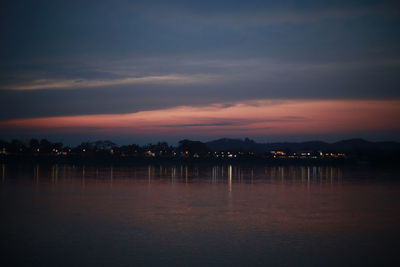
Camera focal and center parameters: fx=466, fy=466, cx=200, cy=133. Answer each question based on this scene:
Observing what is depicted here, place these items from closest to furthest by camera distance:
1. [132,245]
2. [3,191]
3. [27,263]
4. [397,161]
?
[27,263] → [132,245] → [3,191] → [397,161]

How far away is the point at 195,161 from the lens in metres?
115

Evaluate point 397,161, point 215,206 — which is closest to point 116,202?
point 215,206

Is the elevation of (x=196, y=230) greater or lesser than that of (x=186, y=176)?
lesser

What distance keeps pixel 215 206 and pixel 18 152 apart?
366ft

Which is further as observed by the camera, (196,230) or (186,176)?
(186,176)

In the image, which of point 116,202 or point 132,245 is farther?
point 116,202

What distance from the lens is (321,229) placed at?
18047 millimetres

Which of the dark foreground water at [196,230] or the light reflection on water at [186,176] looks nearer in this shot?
the dark foreground water at [196,230]

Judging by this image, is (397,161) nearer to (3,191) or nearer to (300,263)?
(3,191)

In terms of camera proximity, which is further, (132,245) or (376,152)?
(376,152)

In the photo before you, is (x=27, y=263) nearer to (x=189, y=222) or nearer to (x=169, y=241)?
(x=169, y=241)

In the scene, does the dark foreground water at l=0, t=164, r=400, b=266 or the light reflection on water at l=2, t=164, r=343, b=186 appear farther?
the light reflection on water at l=2, t=164, r=343, b=186

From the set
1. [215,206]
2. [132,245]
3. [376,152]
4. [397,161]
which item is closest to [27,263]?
[132,245]

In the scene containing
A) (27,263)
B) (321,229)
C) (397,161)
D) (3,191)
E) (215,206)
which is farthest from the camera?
(397,161)
